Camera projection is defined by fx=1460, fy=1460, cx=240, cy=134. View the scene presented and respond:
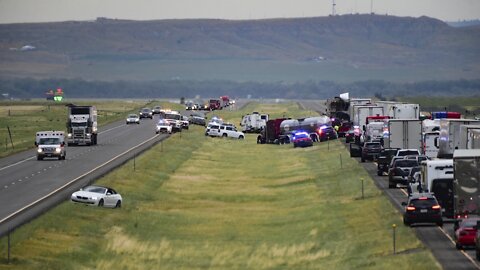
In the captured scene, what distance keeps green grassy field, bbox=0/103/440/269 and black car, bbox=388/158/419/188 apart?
157 cm

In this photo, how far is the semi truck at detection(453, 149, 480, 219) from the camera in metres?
55.8

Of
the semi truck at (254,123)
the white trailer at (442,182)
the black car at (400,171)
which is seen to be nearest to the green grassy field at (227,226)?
the black car at (400,171)

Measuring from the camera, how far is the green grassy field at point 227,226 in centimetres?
5531

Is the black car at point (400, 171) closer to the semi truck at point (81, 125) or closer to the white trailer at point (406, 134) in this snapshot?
the white trailer at point (406, 134)

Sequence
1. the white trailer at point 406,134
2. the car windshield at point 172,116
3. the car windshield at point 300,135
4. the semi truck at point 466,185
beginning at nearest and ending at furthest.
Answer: the semi truck at point 466,185, the white trailer at point 406,134, the car windshield at point 300,135, the car windshield at point 172,116

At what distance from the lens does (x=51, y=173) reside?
92875 millimetres

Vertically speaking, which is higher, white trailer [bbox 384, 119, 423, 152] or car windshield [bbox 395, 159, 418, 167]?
white trailer [bbox 384, 119, 423, 152]

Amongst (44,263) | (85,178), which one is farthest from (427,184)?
(85,178)

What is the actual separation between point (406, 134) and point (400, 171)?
42.9 feet

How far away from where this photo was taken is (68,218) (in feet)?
214

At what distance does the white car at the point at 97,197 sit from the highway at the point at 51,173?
1106 millimetres

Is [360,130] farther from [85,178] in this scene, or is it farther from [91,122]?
[85,178]

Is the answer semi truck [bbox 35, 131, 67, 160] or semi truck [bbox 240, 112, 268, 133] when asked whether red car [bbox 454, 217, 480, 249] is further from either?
semi truck [bbox 240, 112, 268, 133]

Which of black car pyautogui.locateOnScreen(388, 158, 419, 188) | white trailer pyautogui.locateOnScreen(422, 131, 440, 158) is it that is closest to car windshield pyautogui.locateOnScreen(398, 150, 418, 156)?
white trailer pyautogui.locateOnScreen(422, 131, 440, 158)
